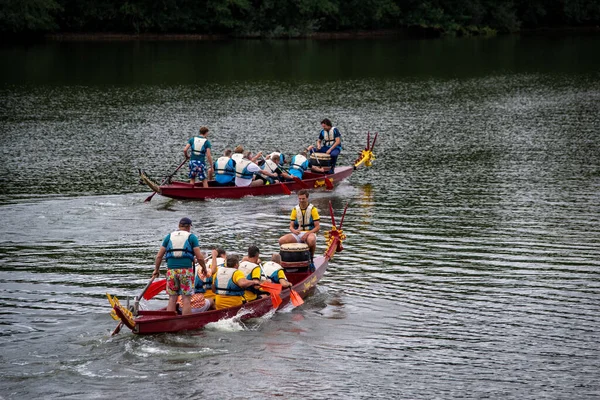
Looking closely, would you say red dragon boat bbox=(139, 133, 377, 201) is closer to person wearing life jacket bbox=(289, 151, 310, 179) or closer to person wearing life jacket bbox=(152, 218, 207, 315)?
person wearing life jacket bbox=(289, 151, 310, 179)

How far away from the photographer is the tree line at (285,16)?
78062 mm

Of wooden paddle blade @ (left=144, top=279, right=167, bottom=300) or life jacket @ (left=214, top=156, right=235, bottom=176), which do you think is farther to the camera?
life jacket @ (left=214, top=156, right=235, bottom=176)

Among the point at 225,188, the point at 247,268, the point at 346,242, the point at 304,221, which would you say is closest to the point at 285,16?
the point at 225,188

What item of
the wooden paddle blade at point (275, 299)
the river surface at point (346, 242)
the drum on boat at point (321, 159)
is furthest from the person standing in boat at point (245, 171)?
the wooden paddle blade at point (275, 299)

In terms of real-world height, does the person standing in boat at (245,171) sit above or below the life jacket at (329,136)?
below

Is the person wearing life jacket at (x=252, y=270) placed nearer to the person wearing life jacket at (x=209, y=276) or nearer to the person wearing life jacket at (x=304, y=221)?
the person wearing life jacket at (x=209, y=276)

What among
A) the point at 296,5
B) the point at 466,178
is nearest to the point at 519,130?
the point at 466,178

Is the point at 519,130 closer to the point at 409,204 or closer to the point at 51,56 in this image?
the point at 409,204

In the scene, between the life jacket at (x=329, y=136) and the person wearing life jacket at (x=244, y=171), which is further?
the life jacket at (x=329, y=136)

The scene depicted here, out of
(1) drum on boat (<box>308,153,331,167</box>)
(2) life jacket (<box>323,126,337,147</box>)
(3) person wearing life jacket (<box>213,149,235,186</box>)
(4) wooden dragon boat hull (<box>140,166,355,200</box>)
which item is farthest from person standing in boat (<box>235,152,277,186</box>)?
(2) life jacket (<box>323,126,337,147</box>)

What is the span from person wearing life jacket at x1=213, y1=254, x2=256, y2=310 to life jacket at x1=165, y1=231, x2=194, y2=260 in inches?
32.0

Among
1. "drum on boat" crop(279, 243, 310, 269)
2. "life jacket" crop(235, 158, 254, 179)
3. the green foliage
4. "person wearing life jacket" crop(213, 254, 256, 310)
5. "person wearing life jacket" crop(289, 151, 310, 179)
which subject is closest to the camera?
"person wearing life jacket" crop(213, 254, 256, 310)

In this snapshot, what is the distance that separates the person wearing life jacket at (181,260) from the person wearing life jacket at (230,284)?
1.64ft

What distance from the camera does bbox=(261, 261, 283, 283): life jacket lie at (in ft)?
55.3
